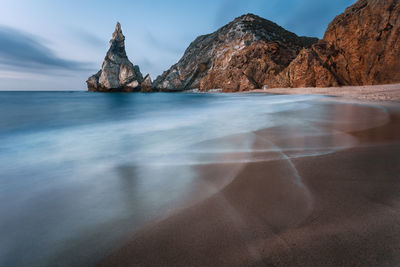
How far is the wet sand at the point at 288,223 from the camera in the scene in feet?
3.14

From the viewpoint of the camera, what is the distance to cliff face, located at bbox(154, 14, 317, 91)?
106 feet

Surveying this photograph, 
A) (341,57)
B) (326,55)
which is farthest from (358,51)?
(326,55)

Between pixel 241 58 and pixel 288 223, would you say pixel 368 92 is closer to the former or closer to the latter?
pixel 288 223

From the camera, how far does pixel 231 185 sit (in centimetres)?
171

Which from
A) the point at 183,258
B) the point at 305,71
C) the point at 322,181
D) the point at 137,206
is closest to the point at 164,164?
the point at 137,206

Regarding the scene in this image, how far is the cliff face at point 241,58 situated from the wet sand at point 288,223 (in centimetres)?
3131

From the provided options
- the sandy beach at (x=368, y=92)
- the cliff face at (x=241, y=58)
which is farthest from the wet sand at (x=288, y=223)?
the cliff face at (x=241, y=58)

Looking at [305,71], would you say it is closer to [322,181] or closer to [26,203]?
[322,181]

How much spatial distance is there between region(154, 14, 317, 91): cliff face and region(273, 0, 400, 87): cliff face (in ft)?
29.1

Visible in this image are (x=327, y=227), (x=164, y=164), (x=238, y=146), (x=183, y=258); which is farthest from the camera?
(x=238, y=146)

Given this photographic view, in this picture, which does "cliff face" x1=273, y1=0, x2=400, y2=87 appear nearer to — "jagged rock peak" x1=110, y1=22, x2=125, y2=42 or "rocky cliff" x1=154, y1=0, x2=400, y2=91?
"rocky cliff" x1=154, y1=0, x2=400, y2=91

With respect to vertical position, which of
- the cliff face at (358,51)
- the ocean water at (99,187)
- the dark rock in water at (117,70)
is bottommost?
the ocean water at (99,187)

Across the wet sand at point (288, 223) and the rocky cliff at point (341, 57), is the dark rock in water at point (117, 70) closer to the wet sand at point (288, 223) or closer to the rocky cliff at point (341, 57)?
the rocky cliff at point (341, 57)

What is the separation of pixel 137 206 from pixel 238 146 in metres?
1.87
